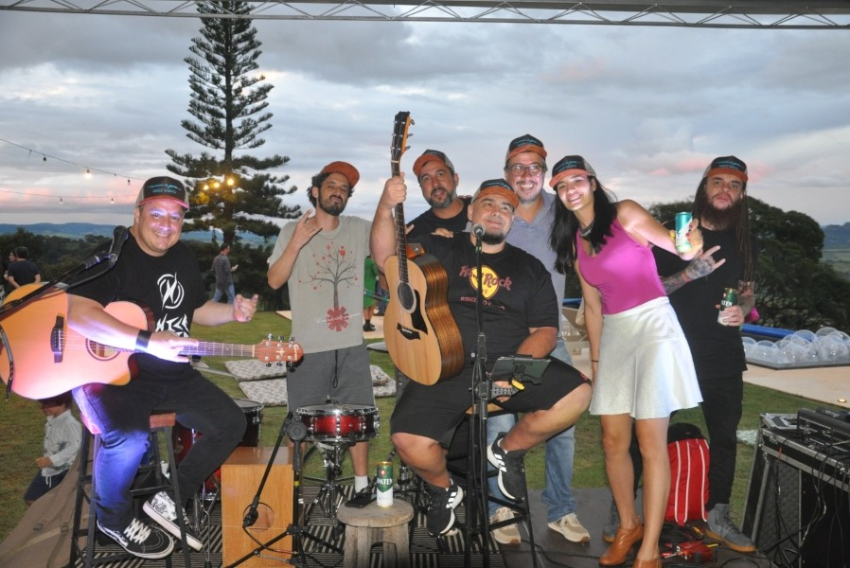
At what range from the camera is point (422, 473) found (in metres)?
4.08

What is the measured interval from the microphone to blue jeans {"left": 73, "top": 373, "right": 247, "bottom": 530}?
1.02 m

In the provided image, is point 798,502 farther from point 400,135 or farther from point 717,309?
point 400,135

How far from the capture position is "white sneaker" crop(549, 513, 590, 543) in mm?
4566

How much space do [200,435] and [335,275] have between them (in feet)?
4.44

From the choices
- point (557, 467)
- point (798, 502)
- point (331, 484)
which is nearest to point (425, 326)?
point (557, 467)

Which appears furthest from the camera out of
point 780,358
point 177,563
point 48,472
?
point 780,358

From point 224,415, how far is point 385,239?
1418 mm

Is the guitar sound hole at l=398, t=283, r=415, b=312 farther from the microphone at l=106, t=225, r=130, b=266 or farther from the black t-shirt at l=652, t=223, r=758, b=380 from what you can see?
the black t-shirt at l=652, t=223, r=758, b=380

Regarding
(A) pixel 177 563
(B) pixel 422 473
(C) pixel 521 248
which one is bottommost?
(A) pixel 177 563

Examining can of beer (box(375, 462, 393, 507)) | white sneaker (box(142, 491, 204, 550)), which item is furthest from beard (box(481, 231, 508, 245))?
white sneaker (box(142, 491, 204, 550))

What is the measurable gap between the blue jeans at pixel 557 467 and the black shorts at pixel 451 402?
0.56 m

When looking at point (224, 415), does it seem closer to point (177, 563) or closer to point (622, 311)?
point (177, 563)

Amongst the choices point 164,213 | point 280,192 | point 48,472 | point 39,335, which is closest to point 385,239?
point 164,213

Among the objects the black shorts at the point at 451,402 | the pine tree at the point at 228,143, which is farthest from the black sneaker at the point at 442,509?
the pine tree at the point at 228,143
